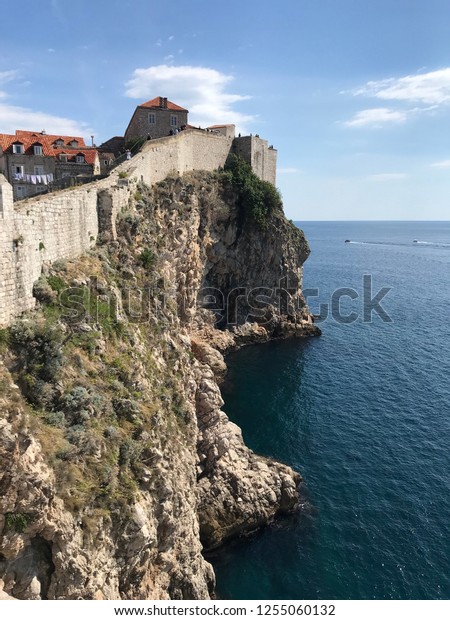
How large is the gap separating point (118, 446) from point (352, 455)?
22480mm

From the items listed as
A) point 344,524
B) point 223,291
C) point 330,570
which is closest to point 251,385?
point 223,291

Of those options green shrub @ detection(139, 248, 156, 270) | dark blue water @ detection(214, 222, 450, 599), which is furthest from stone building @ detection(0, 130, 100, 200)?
dark blue water @ detection(214, 222, 450, 599)

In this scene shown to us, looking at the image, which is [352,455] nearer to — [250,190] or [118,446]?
[118,446]

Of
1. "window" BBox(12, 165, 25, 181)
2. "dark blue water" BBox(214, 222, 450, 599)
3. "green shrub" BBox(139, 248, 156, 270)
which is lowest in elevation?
→ "dark blue water" BBox(214, 222, 450, 599)

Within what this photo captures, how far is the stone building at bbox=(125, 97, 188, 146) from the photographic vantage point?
5022cm

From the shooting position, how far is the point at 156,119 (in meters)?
50.7

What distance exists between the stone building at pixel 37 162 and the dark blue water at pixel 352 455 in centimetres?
2507

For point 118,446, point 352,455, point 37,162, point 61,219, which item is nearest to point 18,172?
point 37,162

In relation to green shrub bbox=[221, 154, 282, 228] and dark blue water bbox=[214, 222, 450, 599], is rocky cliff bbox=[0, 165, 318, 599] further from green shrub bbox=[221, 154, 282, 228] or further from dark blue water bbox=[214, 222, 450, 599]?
green shrub bbox=[221, 154, 282, 228]

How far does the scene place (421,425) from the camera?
3734 centimetres

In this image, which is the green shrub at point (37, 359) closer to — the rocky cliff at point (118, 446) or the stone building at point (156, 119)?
the rocky cliff at point (118, 446)

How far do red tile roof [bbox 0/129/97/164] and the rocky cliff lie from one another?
712 centimetres

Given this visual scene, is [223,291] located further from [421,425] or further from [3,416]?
[3,416]

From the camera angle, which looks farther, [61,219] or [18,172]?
[18,172]
